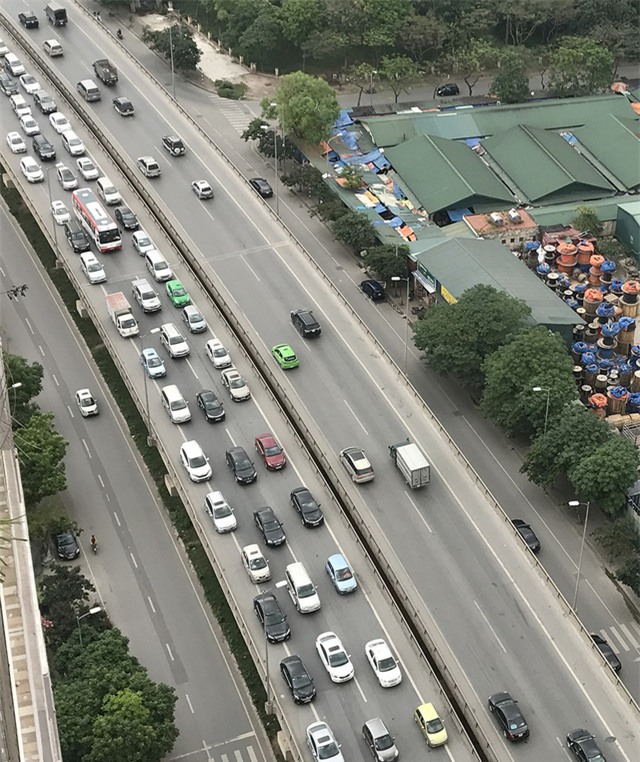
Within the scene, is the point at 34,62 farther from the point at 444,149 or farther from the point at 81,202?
the point at 444,149

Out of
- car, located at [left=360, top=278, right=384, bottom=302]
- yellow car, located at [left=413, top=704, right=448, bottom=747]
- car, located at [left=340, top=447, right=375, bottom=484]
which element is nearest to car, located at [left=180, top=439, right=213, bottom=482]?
car, located at [left=340, top=447, right=375, bottom=484]

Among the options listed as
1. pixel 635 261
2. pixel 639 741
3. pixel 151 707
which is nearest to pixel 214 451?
pixel 151 707

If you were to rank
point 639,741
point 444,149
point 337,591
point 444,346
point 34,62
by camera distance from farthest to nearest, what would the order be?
point 34,62 → point 444,149 → point 444,346 → point 337,591 → point 639,741

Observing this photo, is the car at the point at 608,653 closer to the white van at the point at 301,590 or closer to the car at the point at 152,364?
the white van at the point at 301,590

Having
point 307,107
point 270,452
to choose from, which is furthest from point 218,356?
point 307,107

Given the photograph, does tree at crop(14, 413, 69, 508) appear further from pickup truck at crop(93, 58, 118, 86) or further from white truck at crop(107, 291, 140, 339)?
pickup truck at crop(93, 58, 118, 86)
